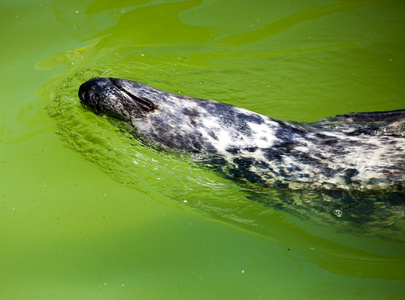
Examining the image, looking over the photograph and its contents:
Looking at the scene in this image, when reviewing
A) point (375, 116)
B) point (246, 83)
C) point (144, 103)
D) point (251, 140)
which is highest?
point (144, 103)

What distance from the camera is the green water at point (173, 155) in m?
2.47

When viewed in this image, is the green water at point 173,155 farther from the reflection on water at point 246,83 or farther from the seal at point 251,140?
the seal at point 251,140

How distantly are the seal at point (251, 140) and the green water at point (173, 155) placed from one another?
6.1 inches

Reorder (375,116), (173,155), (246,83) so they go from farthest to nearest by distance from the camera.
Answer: (246,83) < (375,116) < (173,155)

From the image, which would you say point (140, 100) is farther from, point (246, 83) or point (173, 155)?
point (246, 83)

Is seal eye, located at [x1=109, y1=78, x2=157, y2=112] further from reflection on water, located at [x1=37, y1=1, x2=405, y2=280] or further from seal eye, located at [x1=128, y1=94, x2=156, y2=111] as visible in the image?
reflection on water, located at [x1=37, y1=1, x2=405, y2=280]

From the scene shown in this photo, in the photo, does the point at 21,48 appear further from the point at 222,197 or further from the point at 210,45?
the point at 222,197

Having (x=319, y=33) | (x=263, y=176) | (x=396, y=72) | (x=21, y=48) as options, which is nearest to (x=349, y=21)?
(x=319, y=33)

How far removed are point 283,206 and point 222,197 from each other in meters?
0.45

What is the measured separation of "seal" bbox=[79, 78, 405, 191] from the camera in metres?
3.12

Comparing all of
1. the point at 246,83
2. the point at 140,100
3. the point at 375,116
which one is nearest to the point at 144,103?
the point at 140,100

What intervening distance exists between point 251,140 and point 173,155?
63cm

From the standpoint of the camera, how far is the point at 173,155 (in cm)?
333

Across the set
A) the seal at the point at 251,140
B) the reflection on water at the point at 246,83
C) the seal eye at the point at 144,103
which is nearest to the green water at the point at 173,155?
the reflection on water at the point at 246,83
